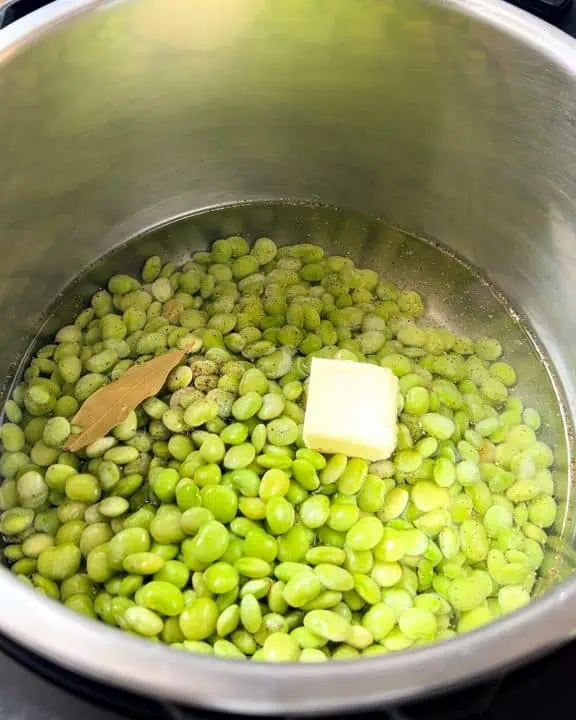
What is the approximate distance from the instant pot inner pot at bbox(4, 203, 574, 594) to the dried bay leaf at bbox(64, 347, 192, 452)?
0.54ft

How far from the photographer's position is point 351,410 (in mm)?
925

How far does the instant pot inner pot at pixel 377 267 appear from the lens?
1.09 meters

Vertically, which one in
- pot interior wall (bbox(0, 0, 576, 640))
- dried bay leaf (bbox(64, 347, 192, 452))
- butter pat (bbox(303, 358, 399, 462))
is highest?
pot interior wall (bbox(0, 0, 576, 640))

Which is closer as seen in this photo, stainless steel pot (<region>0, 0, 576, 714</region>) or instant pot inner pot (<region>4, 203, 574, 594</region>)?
stainless steel pot (<region>0, 0, 576, 714</region>)

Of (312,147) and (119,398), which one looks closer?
(119,398)

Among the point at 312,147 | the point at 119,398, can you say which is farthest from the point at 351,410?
the point at 312,147

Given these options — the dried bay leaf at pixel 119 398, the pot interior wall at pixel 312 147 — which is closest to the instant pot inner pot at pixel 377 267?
the pot interior wall at pixel 312 147

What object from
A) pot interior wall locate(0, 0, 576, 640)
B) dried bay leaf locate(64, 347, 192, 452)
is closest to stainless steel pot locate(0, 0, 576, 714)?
pot interior wall locate(0, 0, 576, 640)

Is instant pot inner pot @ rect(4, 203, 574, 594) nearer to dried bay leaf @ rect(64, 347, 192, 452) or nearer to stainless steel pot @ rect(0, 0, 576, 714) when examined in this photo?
stainless steel pot @ rect(0, 0, 576, 714)

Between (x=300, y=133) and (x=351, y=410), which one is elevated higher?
(x=300, y=133)

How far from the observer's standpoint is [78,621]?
511 millimetres

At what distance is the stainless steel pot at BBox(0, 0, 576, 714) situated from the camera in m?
0.91

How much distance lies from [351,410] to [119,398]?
32cm

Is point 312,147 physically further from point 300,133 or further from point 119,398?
point 119,398
